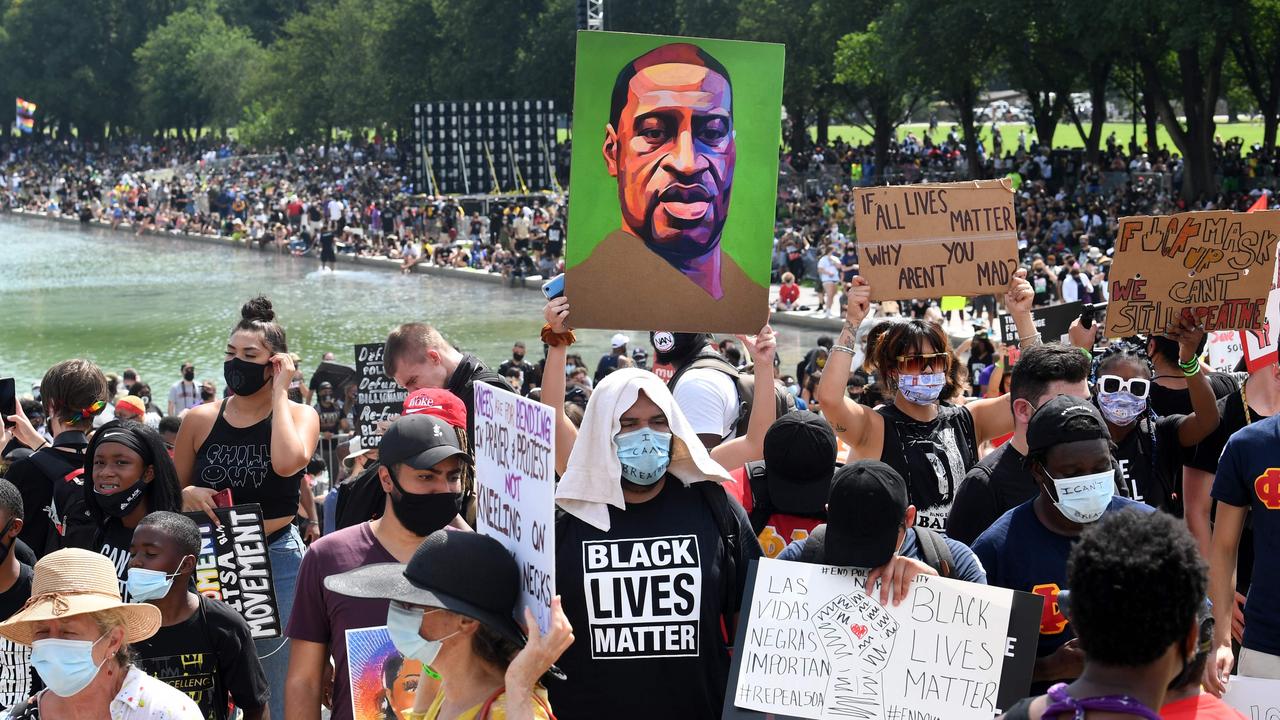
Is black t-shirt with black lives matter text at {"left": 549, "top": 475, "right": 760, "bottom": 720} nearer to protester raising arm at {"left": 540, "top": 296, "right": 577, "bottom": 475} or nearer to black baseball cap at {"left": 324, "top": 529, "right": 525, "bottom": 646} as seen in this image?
black baseball cap at {"left": 324, "top": 529, "right": 525, "bottom": 646}

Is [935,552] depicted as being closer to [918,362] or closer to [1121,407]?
[918,362]

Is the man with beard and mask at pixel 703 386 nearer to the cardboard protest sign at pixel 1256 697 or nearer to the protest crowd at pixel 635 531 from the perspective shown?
the protest crowd at pixel 635 531

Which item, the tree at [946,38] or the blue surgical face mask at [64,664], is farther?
the tree at [946,38]

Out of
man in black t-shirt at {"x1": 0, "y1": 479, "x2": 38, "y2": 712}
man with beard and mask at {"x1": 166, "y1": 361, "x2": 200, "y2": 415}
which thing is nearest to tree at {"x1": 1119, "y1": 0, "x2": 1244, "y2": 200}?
man with beard and mask at {"x1": 166, "y1": 361, "x2": 200, "y2": 415}

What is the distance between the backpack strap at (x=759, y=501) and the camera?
5219mm

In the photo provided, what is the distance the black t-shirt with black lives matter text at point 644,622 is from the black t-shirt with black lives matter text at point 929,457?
153 centimetres

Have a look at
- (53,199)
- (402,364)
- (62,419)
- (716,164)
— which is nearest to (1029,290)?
(716,164)

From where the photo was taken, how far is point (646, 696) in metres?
4.29

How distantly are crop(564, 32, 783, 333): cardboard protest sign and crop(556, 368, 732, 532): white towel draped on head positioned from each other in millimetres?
1725

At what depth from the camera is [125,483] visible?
18.9 feet

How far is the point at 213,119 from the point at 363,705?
9944 centimetres

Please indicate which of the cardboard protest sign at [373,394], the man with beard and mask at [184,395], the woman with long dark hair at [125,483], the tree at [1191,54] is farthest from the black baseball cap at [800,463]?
the tree at [1191,54]

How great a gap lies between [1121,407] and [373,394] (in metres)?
5.25

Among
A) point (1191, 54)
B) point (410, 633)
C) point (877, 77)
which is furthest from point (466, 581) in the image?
point (877, 77)
